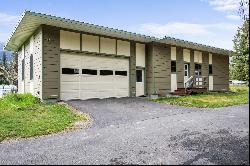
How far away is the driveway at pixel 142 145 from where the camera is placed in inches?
253

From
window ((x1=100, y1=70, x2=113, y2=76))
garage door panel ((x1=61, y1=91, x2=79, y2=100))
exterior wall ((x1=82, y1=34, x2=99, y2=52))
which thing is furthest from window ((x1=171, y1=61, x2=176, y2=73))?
garage door panel ((x1=61, y1=91, x2=79, y2=100))

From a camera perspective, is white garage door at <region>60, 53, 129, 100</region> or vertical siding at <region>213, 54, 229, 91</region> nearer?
white garage door at <region>60, 53, 129, 100</region>

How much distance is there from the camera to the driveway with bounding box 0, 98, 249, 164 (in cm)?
643

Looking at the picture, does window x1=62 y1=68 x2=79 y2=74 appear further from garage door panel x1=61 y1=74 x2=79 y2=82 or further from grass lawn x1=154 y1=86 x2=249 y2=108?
grass lawn x1=154 y1=86 x2=249 y2=108

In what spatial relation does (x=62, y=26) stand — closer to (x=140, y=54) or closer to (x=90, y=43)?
(x=90, y=43)

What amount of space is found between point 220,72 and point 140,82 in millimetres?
12654

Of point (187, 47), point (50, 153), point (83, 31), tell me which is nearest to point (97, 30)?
point (83, 31)

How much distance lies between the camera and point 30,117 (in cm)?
1249

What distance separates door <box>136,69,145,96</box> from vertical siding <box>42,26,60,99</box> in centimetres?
709

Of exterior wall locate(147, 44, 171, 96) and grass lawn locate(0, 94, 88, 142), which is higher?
exterior wall locate(147, 44, 171, 96)

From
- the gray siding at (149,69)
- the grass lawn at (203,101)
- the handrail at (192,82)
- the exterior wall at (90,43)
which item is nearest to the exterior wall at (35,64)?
the exterior wall at (90,43)

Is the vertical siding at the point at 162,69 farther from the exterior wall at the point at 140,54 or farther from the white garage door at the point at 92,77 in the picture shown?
the white garage door at the point at 92,77

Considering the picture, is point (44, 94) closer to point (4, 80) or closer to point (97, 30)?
point (97, 30)

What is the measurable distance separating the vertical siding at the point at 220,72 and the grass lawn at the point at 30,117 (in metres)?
19.8
